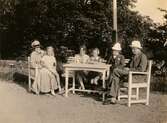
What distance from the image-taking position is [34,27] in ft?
71.8

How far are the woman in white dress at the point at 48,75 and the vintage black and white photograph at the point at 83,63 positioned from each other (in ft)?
0.08

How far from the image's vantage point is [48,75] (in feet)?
46.8

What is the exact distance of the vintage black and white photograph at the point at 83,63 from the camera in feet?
37.5

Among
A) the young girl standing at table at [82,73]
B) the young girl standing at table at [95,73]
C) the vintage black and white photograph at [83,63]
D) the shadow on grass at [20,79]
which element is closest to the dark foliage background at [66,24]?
the vintage black and white photograph at [83,63]

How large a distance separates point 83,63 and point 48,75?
0.92 metres

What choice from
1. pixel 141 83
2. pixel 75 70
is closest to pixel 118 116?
pixel 141 83

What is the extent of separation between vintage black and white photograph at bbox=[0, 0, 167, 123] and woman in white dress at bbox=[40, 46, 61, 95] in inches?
1.0

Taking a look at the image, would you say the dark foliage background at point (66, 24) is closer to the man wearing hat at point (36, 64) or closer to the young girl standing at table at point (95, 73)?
the young girl standing at table at point (95, 73)

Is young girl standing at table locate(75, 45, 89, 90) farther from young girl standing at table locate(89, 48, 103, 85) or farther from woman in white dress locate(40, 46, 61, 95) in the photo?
woman in white dress locate(40, 46, 61, 95)

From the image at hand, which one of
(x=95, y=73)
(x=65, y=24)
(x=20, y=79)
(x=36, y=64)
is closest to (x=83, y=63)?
(x=95, y=73)

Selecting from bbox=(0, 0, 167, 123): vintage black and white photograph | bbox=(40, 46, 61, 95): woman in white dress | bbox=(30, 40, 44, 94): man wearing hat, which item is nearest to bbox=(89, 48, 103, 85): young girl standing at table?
bbox=(0, 0, 167, 123): vintage black and white photograph

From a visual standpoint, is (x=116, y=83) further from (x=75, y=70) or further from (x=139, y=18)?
(x=139, y=18)

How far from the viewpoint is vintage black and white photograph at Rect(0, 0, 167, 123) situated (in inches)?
Answer: 450

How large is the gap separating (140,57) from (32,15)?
9761 millimetres
